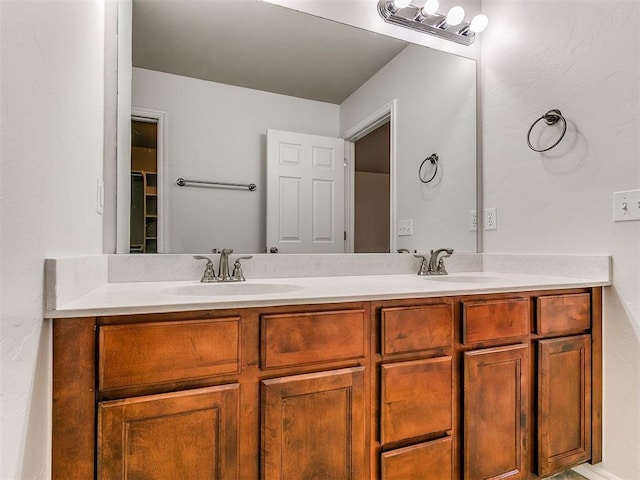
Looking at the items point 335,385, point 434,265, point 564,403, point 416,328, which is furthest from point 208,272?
point 564,403

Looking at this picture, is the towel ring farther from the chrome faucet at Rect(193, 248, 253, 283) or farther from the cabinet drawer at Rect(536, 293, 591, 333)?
the chrome faucet at Rect(193, 248, 253, 283)

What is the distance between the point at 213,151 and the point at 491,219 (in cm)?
144

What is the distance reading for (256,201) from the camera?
5.16 ft

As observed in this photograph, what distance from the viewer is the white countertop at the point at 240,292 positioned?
845mm

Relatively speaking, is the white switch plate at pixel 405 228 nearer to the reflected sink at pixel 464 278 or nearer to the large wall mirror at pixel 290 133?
the large wall mirror at pixel 290 133

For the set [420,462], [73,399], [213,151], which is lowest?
[420,462]

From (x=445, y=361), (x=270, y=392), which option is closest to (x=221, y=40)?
(x=270, y=392)

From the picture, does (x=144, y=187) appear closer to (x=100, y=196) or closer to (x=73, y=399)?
(x=100, y=196)

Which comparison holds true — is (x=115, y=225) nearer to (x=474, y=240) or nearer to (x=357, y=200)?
(x=357, y=200)

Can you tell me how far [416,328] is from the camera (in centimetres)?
115

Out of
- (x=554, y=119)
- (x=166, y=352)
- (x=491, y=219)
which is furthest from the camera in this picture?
(x=491, y=219)

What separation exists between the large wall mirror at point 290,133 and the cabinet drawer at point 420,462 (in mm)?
838

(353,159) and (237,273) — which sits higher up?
(353,159)

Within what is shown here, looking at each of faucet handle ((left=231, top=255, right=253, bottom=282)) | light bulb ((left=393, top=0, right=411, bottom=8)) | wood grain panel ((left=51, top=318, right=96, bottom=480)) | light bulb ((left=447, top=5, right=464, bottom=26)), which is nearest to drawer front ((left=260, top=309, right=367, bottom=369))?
wood grain panel ((left=51, top=318, right=96, bottom=480))
